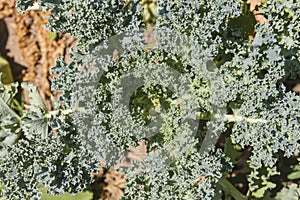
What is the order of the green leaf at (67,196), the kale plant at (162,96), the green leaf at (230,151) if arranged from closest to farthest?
1. the kale plant at (162,96)
2. the green leaf at (230,151)
3. the green leaf at (67,196)

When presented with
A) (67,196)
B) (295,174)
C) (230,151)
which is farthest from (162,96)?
(295,174)

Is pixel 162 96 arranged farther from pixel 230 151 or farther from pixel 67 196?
pixel 67 196

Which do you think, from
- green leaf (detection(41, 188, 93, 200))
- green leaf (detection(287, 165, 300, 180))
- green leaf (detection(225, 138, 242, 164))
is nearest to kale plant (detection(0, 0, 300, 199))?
green leaf (detection(225, 138, 242, 164))

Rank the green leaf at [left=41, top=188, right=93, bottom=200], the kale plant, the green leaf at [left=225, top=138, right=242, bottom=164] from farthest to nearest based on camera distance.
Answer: the green leaf at [left=41, top=188, right=93, bottom=200], the green leaf at [left=225, top=138, right=242, bottom=164], the kale plant

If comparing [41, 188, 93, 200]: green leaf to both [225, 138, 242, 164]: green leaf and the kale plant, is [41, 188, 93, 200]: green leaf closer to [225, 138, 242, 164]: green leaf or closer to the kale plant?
the kale plant

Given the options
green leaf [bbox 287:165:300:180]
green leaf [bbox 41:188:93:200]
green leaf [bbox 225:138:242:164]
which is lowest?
green leaf [bbox 41:188:93:200]

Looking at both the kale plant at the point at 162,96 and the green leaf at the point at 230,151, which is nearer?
the kale plant at the point at 162,96

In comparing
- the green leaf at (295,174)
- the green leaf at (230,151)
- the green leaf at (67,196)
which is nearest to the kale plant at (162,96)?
the green leaf at (230,151)

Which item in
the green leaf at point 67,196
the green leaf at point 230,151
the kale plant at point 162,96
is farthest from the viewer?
the green leaf at point 67,196

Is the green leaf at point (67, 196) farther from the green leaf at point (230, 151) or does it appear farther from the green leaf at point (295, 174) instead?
the green leaf at point (295, 174)
